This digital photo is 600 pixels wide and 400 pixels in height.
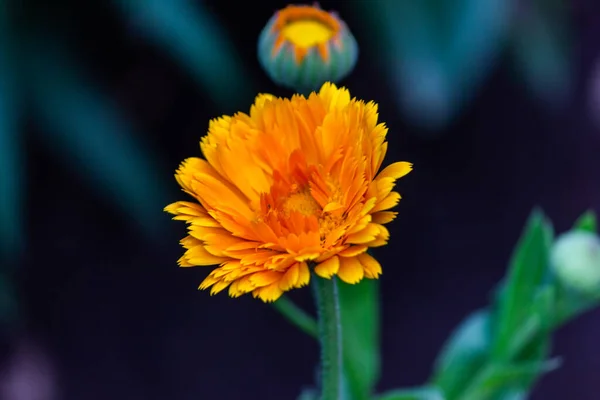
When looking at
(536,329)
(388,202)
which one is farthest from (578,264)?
(388,202)

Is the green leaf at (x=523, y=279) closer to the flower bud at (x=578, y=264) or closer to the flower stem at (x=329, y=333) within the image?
the flower bud at (x=578, y=264)

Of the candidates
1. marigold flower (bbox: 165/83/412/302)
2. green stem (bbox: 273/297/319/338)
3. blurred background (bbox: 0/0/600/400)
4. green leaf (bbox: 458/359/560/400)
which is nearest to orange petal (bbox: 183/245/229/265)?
marigold flower (bbox: 165/83/412/302)

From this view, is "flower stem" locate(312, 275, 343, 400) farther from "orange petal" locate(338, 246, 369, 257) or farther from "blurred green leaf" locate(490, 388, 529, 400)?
"blurred green leaf" locate(490, 388, 529, 400)

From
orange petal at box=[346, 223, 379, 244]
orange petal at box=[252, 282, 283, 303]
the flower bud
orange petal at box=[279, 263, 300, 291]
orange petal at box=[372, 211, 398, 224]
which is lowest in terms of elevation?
orange petal at box=[252, 282, 283, 303]

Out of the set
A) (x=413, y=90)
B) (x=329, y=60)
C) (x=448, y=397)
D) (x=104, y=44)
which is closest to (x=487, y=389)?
(x=448, y=397)

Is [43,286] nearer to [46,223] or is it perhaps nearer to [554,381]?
[46,223]
